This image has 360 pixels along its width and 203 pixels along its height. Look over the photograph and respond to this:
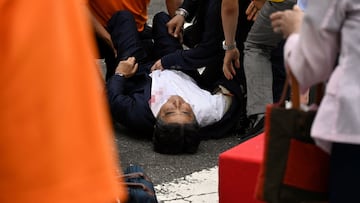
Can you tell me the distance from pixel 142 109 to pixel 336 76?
2.93m

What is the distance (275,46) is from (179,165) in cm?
99

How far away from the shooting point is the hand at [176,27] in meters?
5.77

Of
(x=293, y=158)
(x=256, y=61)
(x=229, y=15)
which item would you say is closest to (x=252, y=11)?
(x=229, y=15)

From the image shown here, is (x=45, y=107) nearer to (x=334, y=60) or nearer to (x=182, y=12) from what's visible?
(x=334, y=60)

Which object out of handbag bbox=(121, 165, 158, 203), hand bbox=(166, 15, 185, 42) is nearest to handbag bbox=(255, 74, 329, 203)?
handbag bbox=(121, 165, 158, 203)

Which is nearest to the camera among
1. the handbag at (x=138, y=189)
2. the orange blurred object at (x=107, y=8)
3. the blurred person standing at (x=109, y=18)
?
the handbag at (x=138, y=189)

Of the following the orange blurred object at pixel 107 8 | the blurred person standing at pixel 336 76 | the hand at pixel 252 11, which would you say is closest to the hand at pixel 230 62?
the hand at pixel 252 11

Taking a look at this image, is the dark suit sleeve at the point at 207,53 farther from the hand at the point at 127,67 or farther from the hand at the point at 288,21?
the hand at the point at 288,21

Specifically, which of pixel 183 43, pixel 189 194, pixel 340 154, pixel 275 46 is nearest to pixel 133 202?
pixel 189 194

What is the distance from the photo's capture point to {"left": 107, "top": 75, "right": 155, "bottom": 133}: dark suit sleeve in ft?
16.7

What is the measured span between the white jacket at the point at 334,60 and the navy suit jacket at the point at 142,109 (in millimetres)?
2785

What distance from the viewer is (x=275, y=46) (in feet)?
16.4

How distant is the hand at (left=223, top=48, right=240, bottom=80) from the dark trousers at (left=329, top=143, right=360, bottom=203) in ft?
9.36

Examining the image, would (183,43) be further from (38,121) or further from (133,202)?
(38,121)
